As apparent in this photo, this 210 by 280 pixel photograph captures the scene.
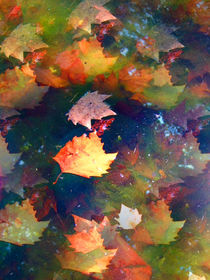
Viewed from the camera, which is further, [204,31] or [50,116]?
[204,31]

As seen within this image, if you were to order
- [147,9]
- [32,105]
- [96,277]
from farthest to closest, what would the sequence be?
[147,9]
[32,105]
[96,277]

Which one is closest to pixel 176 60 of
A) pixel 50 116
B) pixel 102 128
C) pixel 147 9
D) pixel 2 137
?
pixel 147 9

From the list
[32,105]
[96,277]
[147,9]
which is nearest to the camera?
[96,277]

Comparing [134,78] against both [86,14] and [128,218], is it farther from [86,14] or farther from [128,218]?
[128,218]

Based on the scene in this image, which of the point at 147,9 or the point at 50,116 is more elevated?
the point at 147,9

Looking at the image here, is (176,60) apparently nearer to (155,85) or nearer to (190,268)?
(155,85)

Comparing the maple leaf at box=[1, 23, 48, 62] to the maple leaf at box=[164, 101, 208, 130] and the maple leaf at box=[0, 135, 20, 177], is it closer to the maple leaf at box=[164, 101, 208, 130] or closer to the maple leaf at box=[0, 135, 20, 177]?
the maple leaf at box=[0, 135, 20, 177]

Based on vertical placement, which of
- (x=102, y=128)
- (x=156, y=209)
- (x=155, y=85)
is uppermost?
(x=155, y=85)
